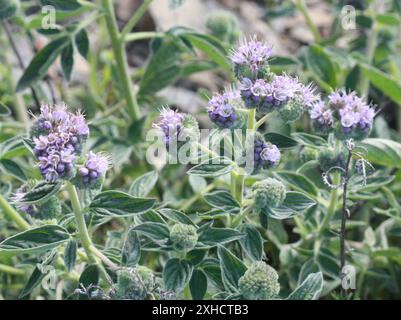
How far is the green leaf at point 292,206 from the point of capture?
1.57 m

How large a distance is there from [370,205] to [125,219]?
80cm

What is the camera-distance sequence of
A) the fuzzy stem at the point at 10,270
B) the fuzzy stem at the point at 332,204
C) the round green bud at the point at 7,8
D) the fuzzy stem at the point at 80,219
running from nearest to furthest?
the fuzzy stem at the point at 80,219
the fuzzy stem at the point at 332,204
the fuzzy stem at the point at 10,270
the round green bud at the point at 7,8

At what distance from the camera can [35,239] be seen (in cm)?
148

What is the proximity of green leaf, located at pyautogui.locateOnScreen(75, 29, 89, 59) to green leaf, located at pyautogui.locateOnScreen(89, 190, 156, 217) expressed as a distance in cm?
72

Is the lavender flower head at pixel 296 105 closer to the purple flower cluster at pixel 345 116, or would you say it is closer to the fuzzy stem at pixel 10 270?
the purple flower cluster at pixel 345 116

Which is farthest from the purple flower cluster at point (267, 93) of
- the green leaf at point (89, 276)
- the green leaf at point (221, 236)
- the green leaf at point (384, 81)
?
the green leaf at point (384, 81)

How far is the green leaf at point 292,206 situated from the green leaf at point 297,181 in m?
0.16

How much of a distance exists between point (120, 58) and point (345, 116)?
2.84 ft

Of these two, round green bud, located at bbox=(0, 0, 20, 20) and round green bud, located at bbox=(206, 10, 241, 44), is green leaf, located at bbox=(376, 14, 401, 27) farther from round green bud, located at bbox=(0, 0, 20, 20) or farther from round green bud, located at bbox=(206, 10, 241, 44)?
round green bud, located at bbox=(0, 0, 20, 20)

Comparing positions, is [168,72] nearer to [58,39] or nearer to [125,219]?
[58,39]

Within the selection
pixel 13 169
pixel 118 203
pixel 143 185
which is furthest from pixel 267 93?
pixel 13 169

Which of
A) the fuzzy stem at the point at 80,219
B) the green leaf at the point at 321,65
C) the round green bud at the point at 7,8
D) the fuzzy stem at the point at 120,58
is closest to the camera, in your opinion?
the fuzzy stem at the point at 80,219

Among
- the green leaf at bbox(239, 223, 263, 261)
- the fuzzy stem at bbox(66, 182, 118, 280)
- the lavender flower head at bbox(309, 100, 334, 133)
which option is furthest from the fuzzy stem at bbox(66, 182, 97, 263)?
the lavender flower head at bbox(309, 100, 334, 133)
